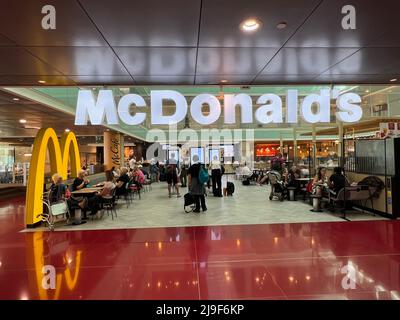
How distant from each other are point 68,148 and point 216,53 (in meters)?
6.90

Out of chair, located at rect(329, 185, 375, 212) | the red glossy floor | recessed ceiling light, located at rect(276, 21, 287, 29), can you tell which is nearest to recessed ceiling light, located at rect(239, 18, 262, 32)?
recessed ceiling light, located at rect(276, 21, 287, 29)

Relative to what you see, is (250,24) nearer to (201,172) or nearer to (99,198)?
(201,172)

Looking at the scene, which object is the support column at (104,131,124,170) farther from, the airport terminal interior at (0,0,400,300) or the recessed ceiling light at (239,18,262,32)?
the recessed ceiling light at (239,18,262,32)

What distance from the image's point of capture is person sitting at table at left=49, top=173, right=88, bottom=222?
19.7 ft

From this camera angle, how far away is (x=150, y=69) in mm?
4414

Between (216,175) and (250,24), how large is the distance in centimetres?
733

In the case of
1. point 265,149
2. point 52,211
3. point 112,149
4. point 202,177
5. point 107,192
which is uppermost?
point 265,149

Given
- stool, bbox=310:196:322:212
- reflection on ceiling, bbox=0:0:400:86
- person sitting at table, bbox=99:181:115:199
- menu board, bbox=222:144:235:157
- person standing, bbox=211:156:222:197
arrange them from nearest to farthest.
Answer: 1. reflection on ceiling, bbox=0:0:400:86
2. person sitting at table, bbox=99:181:115:199
3. stool, bbox=310:196:322:212
4. person standing, bbox=211:156:222:197
5. menu board, bbox=222:144:235:157

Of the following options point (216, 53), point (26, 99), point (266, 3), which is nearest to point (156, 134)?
point (26, 99)

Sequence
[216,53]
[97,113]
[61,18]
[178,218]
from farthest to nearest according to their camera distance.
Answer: [178,218] < [97,113] < [216,53] < [61,18]

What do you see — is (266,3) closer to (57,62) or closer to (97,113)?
(57,62)

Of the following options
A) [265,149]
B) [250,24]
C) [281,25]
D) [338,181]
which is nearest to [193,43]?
[250,24]

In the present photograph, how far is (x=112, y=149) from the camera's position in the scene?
15.2m

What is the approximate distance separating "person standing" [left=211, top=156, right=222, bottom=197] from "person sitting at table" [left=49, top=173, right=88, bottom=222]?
4.87m
